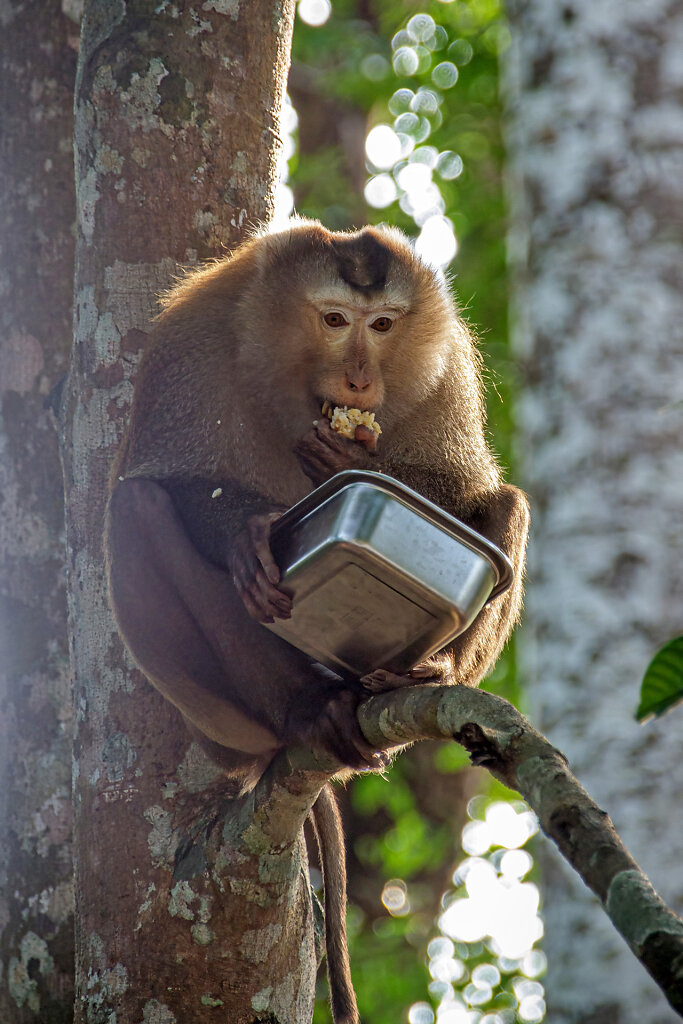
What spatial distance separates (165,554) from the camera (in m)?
2.93

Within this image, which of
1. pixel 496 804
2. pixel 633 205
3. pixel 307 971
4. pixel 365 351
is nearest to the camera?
pixel 307 971

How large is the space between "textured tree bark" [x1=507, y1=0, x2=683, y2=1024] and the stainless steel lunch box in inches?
44.6

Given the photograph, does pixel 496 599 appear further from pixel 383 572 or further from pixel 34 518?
pixel 34 518

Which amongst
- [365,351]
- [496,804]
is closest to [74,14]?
[365,351]

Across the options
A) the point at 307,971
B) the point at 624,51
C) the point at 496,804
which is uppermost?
the point at 624,51

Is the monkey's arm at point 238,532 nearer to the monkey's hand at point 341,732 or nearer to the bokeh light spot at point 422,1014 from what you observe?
the monkey's hand at point 341,732

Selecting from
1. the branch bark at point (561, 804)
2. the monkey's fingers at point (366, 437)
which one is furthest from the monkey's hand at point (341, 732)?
the monkey's fingers at point (366, 437)

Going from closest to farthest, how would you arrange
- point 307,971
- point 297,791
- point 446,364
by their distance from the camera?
point 297,791
point 307,971
point 446,364

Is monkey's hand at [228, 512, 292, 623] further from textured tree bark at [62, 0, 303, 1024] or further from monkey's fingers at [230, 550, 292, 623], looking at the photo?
textured tree bark at [62, 0, 303, 1024]

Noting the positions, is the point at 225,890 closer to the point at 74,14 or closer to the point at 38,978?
the point at 38,978

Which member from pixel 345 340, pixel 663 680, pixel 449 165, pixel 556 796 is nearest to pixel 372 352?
pixel 345 340

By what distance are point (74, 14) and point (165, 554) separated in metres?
2.08

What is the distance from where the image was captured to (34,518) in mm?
3639

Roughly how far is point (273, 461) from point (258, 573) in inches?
30.5
